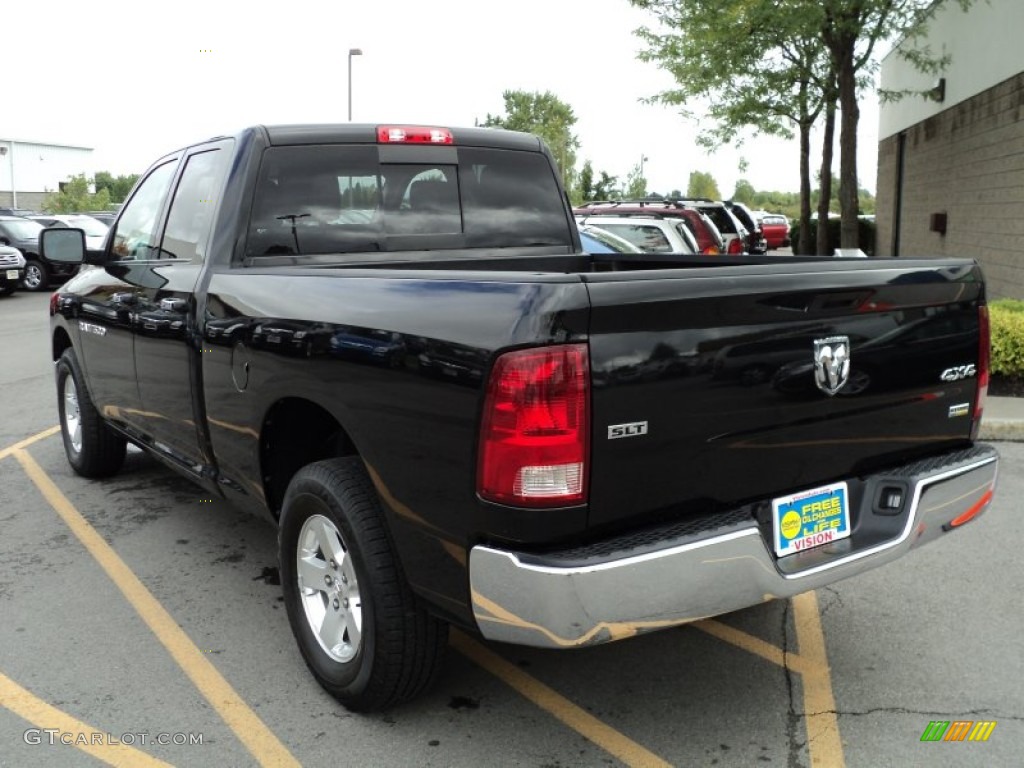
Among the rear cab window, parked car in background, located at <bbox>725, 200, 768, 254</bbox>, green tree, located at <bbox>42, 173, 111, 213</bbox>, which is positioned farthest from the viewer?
green tree, located at <bbox>42, 173, 111, 213</bbox>

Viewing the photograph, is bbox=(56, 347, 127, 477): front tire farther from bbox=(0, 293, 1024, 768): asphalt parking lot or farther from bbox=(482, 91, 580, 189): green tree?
bbox=(482, 91, 580, 189): green tree

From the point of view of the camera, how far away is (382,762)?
313 centimetres

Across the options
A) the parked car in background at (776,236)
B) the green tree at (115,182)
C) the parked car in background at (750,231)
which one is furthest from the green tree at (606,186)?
the green tree at (115,182)

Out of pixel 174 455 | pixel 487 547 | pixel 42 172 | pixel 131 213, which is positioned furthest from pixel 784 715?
pixel 42 172

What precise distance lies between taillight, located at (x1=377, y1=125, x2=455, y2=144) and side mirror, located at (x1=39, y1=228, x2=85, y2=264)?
87.3 inches

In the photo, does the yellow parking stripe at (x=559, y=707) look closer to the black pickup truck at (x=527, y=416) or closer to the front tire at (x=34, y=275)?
the black pickup truck at (x=527, y=416)

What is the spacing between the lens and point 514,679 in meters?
3.73

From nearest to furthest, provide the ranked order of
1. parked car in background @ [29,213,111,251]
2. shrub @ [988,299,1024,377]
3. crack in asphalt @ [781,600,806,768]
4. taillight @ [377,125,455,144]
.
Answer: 1. crack in asphalt @ [781,600,806,768]
2. taillight @ [377,125,455,144]
3. shrub @ [988,299,1024,377]
4. parked car in background @ [29,213,111,251]

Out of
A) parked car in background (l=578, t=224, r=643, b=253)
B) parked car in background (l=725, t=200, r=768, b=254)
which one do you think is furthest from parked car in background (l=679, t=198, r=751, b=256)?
parked car in background (l=578, t=224, r=643, b=253)

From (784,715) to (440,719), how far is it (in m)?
1.17

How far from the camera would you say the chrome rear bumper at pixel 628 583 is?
261cm

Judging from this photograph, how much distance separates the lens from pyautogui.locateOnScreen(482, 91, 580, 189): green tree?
5769 cm

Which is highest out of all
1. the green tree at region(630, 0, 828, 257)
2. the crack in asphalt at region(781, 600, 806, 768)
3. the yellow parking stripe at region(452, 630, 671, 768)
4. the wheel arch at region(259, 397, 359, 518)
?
the green tree at region(630, 0, 828, 257)

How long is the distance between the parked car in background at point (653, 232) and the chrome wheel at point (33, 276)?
1613 cm
